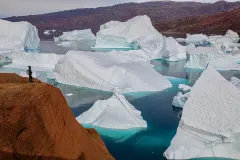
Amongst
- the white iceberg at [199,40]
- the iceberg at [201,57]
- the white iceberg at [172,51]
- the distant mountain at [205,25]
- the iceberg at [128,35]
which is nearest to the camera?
the iceberg at [201,57]

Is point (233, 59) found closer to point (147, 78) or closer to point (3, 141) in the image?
point (147, 78)

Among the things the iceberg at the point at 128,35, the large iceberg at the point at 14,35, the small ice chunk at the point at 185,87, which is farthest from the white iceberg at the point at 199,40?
the small ice chunk at the point at 185,87

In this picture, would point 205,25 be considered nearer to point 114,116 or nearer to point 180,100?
point 180,100

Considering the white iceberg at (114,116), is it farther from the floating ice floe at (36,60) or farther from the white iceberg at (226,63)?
the white iceberg at (226,63)

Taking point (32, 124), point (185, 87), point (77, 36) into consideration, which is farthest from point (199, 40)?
point (32, 124)

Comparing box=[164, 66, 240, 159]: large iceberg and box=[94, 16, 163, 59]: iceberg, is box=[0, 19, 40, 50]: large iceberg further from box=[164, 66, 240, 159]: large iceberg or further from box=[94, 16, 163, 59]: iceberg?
box=[164, 66, 240, 159]: large iceberg

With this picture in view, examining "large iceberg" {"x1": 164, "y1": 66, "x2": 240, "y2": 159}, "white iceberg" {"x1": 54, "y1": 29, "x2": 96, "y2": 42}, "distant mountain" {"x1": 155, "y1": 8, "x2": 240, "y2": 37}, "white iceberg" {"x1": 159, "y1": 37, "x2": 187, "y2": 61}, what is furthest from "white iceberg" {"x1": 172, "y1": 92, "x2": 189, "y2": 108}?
"distant mountain" {"x1": 155, "y1": 8, "x2": 240, "y2": 37}

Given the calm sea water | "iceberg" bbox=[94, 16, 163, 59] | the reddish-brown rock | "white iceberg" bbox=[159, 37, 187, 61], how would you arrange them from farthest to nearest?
1. "iceberg" bbox=[94, 16, 163, 59]
2. "white iceberg" bbox=[159, 37, 187, 61]
3. the calm sea water
4. the reddish-brown rock
